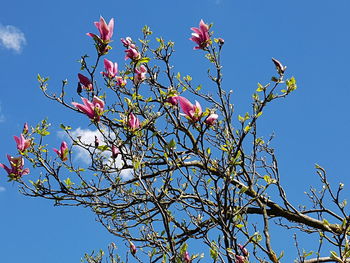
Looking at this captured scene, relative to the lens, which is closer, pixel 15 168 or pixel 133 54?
pixel 133 54

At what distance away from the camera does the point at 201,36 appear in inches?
132

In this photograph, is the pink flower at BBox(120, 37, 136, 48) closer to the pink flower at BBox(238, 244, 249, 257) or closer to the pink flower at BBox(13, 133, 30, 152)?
the pink flower at BBox(13, 133, 30, 152)

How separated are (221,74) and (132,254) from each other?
1.58m

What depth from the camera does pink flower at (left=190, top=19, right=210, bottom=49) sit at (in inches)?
130

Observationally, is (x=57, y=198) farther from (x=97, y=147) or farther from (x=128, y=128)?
(x=128, y=128)

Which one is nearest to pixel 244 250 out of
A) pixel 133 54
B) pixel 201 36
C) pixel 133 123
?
pixel 133 123

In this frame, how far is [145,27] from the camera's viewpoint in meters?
4.01

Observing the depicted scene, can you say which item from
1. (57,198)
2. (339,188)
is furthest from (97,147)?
(339,188)

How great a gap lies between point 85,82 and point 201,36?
1070 mm

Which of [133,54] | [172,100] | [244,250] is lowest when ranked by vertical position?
[244,250]

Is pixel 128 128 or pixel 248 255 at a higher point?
pixel 128 128

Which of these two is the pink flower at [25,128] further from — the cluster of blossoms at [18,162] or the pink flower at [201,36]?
the pink flower at [201,36]

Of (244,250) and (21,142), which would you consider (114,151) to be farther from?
(244,250)

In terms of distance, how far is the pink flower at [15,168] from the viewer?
310 centimetres
